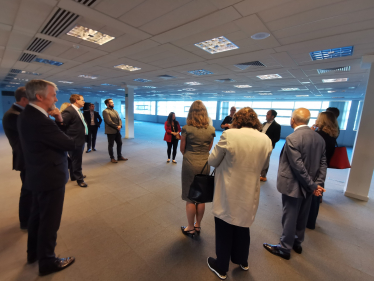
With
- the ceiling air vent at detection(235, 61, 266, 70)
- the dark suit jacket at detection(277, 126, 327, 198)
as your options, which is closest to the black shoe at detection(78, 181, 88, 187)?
the dark suit jacket at detection(277, 126, 327, 198)

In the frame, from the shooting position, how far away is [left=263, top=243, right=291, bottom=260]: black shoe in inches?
72.9

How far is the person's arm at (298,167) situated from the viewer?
1.66m

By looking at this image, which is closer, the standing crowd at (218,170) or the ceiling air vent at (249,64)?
the standing crowd at (218,170)

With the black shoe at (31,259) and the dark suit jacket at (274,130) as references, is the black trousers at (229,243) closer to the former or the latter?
the black shoe at (31,259)

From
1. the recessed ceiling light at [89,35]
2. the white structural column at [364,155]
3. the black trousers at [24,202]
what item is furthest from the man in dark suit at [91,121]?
the white structural column at [364,155]

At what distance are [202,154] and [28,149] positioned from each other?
5.03ft

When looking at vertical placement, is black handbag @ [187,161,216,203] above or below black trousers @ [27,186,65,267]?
above

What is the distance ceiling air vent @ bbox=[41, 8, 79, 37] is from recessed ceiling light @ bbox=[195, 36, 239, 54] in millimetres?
1985

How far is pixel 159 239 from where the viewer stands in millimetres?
2043

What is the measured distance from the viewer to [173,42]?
3061mm

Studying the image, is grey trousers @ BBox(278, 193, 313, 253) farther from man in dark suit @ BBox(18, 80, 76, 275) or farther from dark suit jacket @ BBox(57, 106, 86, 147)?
dark suit jacket @ BBox(57, 106, 86, 147)

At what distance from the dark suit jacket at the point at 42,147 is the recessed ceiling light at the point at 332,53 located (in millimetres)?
4252

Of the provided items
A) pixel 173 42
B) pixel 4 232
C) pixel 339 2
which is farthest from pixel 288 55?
pixel 4 232

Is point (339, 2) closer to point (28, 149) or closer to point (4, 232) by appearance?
point (28, 149)
